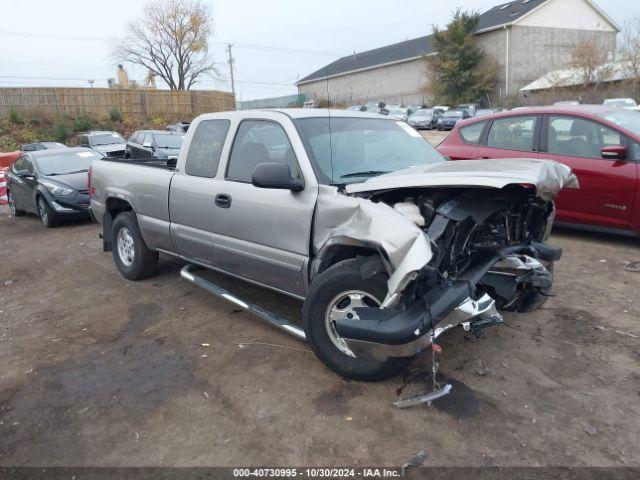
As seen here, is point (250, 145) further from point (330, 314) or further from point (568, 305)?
point (568, 305)

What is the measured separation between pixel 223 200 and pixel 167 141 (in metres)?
11.3

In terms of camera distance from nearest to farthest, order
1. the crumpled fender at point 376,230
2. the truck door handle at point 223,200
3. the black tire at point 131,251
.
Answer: the crumpled fender at point 376,230 → the truck door handle at point 223,200 → the black tire at point 131,251

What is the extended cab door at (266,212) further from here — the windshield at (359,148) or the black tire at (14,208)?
the black tire at (14,208)

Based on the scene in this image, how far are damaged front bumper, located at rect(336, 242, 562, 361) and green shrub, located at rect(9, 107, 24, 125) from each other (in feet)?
113

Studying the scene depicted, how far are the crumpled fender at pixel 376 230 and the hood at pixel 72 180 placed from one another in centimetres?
774

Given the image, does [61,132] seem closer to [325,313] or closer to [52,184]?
[52,184]

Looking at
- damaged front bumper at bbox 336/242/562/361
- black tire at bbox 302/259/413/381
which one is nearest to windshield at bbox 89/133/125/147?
black tire at bbox 302/259/413/381

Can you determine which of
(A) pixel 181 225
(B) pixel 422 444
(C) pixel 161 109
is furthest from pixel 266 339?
(C) pixel 161 109

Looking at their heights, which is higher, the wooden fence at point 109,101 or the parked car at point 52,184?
the wooden fence at point 109,101

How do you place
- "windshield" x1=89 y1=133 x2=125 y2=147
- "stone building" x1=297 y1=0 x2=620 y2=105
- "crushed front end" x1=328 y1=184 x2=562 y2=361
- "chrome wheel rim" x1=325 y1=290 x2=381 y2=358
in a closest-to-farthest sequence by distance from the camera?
"crushed front end" x1=328 y1=184 x2=562 y2=361, "chrome wheel rim" x1=325 y1=290 x2=381 y2=358, "windshield" x1=89 y1=133 x2=125 y2=147, "stone building" x1=297 y1=0 x2=620 y2=105

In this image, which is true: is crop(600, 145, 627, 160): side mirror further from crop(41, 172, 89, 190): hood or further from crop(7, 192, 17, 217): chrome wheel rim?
crop(7, 192, 17, 217): chrome wheel rim

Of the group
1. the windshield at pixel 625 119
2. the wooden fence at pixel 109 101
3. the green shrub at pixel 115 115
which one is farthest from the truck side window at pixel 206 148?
the green shrub at pixel 115 115

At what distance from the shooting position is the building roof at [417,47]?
40906 millimetres

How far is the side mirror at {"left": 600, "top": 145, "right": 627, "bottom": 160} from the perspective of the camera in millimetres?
5754
